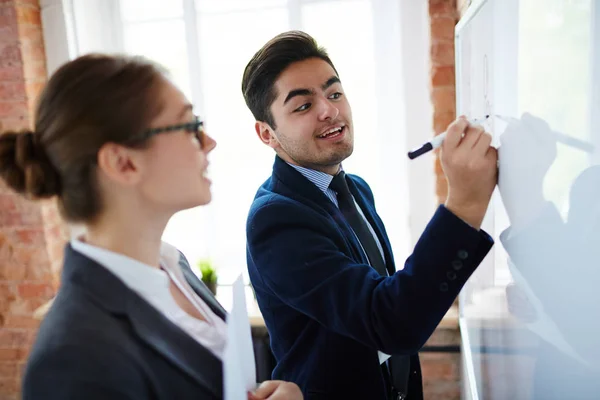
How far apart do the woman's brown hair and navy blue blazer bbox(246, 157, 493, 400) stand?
0.32m

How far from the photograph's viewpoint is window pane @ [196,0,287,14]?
226 centimetres

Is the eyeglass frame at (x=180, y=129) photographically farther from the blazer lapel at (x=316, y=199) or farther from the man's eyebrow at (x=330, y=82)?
the man's eyebrow at (x=330, y=82)

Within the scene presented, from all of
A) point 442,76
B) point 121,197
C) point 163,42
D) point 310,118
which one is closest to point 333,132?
point 310,118

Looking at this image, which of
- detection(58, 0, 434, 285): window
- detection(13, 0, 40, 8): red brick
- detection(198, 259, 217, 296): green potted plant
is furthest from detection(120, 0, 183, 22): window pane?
detection(198, 259, 217, 296): green potted plant

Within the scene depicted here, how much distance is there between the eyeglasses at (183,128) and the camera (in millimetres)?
717

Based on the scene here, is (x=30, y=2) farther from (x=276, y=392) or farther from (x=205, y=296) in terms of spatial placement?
(x=276, y=392)

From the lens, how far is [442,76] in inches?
72.0

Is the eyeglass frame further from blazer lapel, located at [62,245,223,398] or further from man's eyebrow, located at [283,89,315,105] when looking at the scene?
man's eyebrow, located at [283,89,315,105]

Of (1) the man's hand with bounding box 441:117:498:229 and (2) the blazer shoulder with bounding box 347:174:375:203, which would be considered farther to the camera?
(2) the blazer shoulder with bounding box 347:174:375:203

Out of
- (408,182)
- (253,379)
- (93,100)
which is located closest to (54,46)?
(408,182)

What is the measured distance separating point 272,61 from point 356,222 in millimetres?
392

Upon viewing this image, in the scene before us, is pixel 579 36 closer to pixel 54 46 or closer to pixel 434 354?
pixel 434 354

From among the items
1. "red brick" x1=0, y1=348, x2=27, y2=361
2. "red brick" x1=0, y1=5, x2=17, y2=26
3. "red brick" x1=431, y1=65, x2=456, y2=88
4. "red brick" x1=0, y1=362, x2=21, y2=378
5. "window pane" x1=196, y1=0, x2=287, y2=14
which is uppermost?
"window pane" x1=196, y1=0, x2=287, y2=14

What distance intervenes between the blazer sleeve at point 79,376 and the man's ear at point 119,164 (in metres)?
0.23
